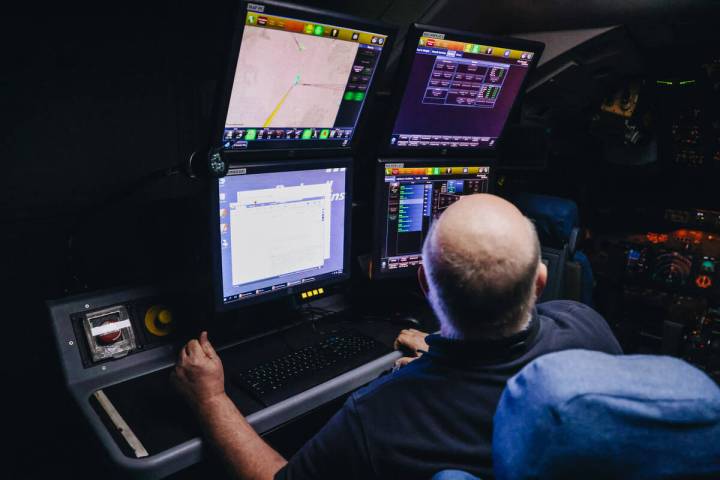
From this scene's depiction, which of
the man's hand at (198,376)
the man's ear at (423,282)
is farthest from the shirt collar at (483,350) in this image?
the man's hand at (198,376)

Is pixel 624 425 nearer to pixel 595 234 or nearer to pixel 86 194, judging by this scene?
pixel 86 194

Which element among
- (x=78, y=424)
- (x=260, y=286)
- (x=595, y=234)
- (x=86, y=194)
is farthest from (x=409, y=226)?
(x=595, y=234)

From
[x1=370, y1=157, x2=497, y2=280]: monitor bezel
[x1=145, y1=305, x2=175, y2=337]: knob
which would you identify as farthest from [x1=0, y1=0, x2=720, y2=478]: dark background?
[x1=370, y1=157, x2=497, y2=280]: monitor bezel

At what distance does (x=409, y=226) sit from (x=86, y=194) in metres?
1.07

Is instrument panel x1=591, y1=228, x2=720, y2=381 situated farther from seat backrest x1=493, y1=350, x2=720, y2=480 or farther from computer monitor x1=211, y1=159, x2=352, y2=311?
seat backrest x1=493, y1=350, x2=720, y2=480

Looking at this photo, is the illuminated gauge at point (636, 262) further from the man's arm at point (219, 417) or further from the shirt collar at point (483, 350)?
the man's arm at point (219, 417)

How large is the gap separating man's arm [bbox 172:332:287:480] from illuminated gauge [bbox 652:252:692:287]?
2.61 metres

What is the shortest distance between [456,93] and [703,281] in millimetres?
1978

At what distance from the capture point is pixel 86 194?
1.65 metres

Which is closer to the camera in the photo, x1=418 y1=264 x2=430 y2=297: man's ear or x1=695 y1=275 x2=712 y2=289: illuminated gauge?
x1=418 y1=264 x2=430 y2=297: man's ear

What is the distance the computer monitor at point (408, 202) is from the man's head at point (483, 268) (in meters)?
0.82

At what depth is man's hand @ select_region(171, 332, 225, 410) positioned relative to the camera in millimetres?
1337

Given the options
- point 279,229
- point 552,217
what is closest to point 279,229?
point 279,229

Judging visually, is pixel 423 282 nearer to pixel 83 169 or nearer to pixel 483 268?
pixel 483 268
